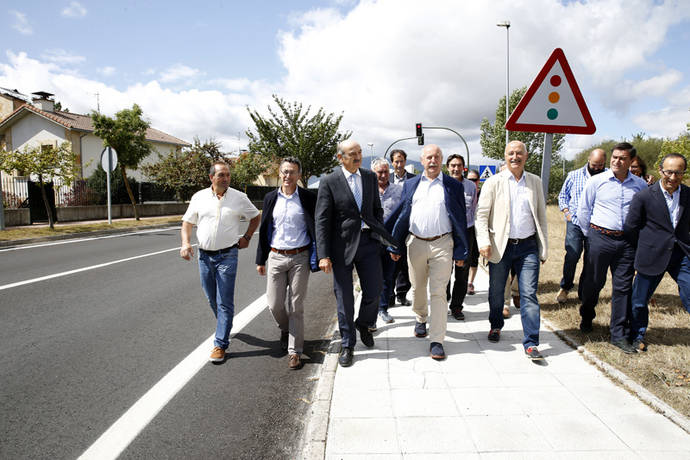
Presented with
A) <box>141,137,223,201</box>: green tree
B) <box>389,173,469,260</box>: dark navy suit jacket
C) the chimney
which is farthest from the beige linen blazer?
the chimney

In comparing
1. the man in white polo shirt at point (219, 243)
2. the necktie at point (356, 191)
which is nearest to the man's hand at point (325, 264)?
the necktie at point (356, 191)

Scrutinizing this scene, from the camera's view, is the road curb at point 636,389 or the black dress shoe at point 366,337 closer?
the road curb at point 636,389

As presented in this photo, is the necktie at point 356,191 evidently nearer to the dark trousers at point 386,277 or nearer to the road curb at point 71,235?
the dark trousers at point 386,277

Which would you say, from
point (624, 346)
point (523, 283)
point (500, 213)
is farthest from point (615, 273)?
point (500, 213)

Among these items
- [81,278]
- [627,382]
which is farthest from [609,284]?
[81,278]

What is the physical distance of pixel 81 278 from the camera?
792cm

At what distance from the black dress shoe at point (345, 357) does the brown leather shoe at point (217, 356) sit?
44.3 inches

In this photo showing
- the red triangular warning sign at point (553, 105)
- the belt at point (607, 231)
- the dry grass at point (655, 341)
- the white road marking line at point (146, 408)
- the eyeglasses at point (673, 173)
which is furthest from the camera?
the belt at point (607, 231)

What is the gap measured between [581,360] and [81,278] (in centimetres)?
788

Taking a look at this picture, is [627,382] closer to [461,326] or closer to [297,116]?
[461,326]

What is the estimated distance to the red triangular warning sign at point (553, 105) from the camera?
4.14m

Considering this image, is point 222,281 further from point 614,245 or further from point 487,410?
point 614,245

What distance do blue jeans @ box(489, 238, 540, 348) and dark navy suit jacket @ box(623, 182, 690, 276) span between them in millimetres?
920

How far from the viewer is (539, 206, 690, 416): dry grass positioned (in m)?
3.44
